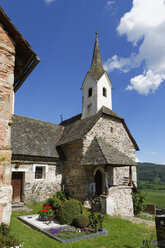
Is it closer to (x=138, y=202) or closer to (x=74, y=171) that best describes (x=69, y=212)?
(x=74, y=171)

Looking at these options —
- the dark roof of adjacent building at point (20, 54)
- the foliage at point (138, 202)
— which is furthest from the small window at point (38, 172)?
the dark roof of adjacent building at point (20, 54)

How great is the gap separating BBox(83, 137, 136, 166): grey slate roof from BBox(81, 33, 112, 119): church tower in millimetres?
7101

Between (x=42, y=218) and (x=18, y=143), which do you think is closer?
(x=42, y=218)

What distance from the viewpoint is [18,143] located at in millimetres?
13602

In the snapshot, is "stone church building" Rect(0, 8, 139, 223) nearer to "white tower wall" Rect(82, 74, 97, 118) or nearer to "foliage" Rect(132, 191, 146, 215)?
"foliage" Rect(132, 191, 146, 215)

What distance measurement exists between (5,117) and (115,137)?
12.8 metres

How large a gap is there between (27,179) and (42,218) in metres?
4.49

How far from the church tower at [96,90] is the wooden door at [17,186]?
34.7 feet

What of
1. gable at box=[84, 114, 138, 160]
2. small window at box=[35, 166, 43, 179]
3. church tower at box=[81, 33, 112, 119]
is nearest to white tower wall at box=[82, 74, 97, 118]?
church tower at box=[81, 33, 112, 119]

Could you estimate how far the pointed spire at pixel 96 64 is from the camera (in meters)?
21.8

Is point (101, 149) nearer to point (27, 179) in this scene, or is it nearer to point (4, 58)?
point (27, 179)

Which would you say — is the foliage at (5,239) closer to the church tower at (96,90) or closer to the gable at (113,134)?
the gable at (113,134)

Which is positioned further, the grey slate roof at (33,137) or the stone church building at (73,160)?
the grey slate roof at (33,137)

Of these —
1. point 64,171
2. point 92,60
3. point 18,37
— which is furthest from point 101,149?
point 92,60
